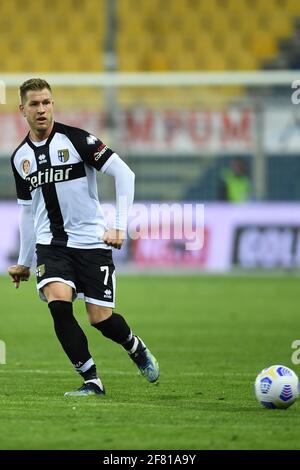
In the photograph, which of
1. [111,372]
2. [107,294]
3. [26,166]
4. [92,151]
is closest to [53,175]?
[26,166]

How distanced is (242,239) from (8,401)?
14.2 metres

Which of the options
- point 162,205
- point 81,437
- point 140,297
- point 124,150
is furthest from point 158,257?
point 81,437

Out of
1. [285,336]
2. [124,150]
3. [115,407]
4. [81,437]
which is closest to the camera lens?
[81,437]

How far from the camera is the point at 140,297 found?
1830 cm

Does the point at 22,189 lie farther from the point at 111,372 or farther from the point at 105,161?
the point at 111,372

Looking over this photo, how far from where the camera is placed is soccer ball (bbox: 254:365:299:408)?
7.77 meters

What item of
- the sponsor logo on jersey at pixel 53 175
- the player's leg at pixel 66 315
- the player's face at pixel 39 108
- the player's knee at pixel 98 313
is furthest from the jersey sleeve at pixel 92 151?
the player's knee at pixel 98 313

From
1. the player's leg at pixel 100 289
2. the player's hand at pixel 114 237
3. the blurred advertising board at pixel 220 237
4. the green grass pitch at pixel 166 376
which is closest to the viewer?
the green grass pitch at pixel 166 376

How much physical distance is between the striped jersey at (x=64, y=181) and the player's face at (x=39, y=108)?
17 centimetres

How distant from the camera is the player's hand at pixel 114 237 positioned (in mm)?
8109

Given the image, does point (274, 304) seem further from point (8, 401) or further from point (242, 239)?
point (8, 401)

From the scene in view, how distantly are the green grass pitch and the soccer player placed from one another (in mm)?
542

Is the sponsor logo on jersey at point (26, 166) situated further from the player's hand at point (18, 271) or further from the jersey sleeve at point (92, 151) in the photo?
the player's hand at point (18, 271)

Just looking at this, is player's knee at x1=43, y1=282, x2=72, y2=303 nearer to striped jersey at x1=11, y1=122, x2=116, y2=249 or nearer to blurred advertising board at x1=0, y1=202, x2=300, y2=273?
striped jersey at x1=11, y1=122, x2=116, y2=249
